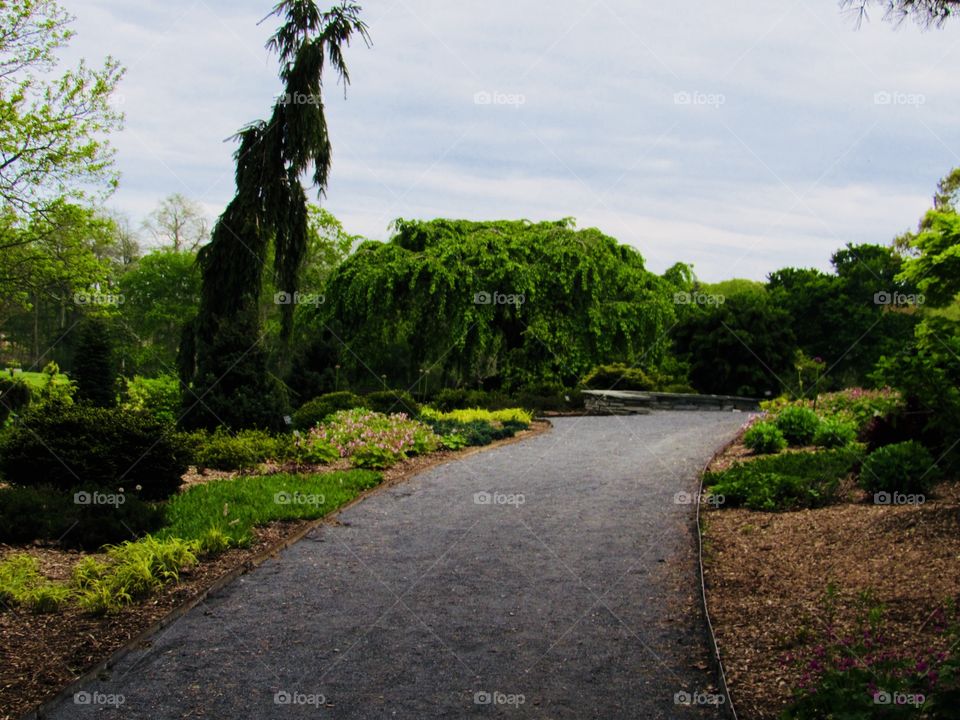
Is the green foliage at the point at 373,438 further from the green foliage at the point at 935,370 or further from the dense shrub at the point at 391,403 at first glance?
the green foliage at the point at 935,370

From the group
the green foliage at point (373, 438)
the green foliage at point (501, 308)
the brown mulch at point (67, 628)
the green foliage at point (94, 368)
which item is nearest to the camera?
the brown mulch at point (67, 628)

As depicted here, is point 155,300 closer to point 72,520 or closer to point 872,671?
point 72,520

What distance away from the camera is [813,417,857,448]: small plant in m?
12.0

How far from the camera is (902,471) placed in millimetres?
7883

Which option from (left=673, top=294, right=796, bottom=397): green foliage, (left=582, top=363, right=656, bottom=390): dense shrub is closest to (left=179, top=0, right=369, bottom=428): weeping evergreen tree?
(left=582, top=363, right=656, bottom=390): dense shrub

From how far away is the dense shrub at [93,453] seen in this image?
845 centimetres

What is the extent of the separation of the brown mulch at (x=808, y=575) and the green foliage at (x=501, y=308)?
14.7 meters

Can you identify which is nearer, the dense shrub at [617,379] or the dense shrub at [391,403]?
the dense shrub at [391,403]

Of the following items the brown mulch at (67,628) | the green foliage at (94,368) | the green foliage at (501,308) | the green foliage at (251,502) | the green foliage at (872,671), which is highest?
the green foliage at (501,308)

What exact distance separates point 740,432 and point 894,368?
27.8 feet

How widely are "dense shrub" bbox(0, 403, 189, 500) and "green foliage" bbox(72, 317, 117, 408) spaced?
25.5ft

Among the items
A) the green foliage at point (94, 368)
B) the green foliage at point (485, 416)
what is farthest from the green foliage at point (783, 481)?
the green foliage at point (94, 368)

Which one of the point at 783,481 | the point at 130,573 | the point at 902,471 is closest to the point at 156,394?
the point at 130,573

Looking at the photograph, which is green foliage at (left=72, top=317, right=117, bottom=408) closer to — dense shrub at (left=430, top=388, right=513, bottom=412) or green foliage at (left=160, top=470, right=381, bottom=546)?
dense shrub at (left=430, top=388, right=513, bottom=412)
